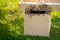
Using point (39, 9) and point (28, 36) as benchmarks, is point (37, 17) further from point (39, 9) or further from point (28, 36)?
point (28, 36)

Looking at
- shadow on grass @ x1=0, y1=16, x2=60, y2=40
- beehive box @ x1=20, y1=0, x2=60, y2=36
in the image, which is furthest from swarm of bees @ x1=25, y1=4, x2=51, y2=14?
shadow on grass @ x1=0, y1=16, x2=60, y2=40

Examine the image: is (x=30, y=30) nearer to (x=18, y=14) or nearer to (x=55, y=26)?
(x=55, y=26)

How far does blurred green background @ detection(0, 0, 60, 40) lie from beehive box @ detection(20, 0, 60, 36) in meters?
0.25

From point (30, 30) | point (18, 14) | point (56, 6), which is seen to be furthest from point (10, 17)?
point (56, 6)

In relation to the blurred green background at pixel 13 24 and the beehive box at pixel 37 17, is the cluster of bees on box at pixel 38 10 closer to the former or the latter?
the beehive box at pixel 37 17

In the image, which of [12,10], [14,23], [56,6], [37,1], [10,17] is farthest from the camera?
[12,10]

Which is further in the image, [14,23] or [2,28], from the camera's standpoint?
[14,23]

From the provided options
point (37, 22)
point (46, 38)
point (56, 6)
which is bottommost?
point (46, 38)

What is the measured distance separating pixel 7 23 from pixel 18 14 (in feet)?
3.45

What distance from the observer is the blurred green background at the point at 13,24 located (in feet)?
21.3

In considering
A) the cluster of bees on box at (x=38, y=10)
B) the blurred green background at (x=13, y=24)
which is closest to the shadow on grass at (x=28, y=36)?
the blurred green background at (x=13, y=24)

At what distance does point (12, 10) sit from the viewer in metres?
9.10

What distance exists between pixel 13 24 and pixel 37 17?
1.48 m

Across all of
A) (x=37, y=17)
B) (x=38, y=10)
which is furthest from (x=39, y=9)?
(x=37, y=17)
